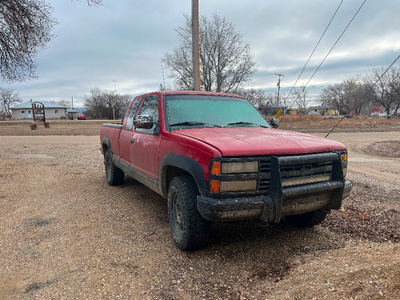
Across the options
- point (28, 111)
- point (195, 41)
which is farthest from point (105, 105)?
point (195, 41)

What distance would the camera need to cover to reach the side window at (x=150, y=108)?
428 centimetres

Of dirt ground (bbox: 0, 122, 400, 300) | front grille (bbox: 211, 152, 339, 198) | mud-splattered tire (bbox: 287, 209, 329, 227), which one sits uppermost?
front grille (bbox: 211, 152, 339, 198)

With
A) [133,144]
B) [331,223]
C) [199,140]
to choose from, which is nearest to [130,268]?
[199,140]

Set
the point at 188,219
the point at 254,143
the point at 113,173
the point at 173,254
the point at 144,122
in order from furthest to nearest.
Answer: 1. the point at 113,173
2. the point at 144,122
3. the point at 173,254
4. the point at 188,219
5. the point at 254,143

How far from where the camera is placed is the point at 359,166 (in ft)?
28.6

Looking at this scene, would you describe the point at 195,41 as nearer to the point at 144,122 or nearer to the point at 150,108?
the point at 150,108

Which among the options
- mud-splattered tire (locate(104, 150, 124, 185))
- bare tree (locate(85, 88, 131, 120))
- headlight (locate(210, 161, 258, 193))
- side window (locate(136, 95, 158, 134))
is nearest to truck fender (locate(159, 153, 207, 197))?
headlight (locate(210, 161, 258, 193))

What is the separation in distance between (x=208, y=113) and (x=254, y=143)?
1.35m

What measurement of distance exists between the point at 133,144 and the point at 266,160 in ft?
8.41

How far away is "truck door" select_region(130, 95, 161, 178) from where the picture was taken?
13.3 ft

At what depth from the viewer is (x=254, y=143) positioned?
3055 mm

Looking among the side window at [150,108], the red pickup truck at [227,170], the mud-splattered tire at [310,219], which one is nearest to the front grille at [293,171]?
the red pickup truck at [227,170]

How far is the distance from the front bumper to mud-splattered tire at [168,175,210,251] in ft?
0.78

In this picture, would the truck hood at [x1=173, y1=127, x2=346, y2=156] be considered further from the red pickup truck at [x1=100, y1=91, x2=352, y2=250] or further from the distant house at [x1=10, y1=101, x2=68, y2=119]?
the distant house at [x1=10, y1=101, x2=68, y2=119]
